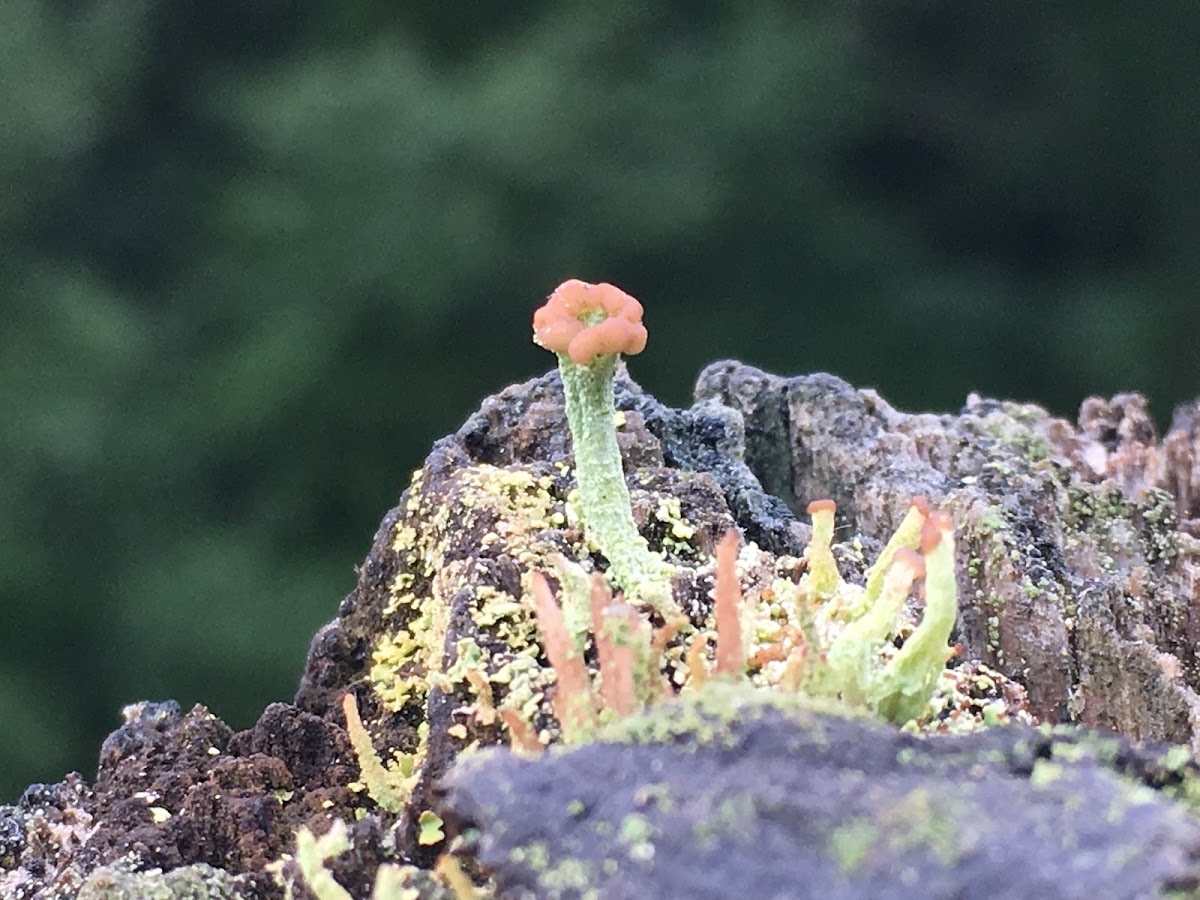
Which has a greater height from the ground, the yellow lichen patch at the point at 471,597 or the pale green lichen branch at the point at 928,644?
the yellow lichen patch at the point at 471,597

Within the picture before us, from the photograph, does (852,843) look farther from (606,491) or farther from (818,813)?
(606,491)

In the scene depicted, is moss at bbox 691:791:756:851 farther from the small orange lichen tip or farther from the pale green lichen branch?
the small orange lichen tip

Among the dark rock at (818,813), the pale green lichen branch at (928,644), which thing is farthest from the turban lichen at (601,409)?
the dark rock at (818,813)

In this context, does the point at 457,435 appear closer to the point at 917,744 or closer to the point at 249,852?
the point at 249,852

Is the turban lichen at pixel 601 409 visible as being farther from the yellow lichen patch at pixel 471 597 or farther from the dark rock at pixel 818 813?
the dark rock at pixel 818 813

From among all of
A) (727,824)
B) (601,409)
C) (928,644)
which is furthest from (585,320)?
(727,824)

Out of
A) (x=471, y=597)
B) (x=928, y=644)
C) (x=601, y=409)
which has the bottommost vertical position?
(x=928, y=644)

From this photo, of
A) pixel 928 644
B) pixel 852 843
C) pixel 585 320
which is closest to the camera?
pixel 852 843

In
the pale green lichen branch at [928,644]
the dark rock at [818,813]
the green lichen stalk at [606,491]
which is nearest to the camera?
the dark rock at [818,813]

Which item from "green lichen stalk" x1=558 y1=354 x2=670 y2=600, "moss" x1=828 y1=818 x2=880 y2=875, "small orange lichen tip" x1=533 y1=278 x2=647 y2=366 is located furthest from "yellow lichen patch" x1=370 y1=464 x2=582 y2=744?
"moss" x1=828 y1=818 x2=880 y2=875
